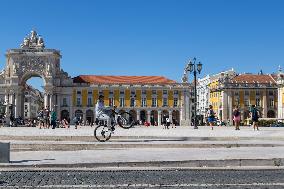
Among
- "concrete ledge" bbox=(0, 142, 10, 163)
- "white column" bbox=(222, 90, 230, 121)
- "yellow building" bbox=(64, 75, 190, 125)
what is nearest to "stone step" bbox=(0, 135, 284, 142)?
"concrete ledge" bbox=(0, 142, 10, 163)

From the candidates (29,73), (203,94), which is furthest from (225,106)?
(29,73)

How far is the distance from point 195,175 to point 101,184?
72.8 inches

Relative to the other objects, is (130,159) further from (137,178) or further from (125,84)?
(125,84)

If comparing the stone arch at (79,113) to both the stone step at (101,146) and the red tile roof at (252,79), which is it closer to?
the red tile roof at (252,79)

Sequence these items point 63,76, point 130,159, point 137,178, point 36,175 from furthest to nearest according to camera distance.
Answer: point 63,76 → point 130,159 → point 36,175 → point 137,178

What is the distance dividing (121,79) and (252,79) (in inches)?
1027

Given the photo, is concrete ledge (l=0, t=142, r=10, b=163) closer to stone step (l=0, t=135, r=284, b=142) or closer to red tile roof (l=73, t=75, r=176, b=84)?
stone step (l=0, t=135, r=284, b=142)

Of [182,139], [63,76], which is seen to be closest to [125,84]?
[63,76]

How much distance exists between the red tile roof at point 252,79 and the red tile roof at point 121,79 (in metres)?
13.4

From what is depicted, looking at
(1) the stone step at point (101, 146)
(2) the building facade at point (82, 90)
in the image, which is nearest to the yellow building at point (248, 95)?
(2) the building facade at point (82, 90)

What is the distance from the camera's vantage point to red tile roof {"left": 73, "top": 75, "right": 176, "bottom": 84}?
10844 cm

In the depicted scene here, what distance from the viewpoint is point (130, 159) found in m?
10.9

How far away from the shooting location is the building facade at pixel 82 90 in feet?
341

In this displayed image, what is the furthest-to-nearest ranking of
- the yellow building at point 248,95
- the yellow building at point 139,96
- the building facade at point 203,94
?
the building facade at point 203,94 → the yellow building at point 248,95 → the yellow building at point 139,96
